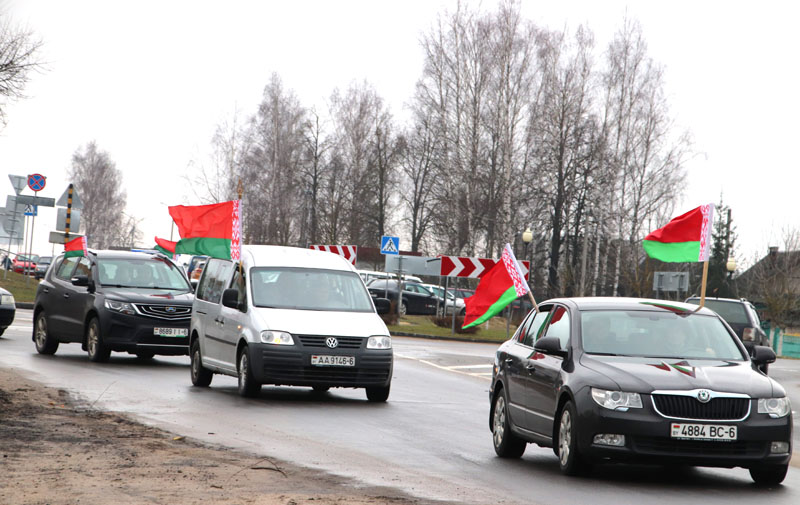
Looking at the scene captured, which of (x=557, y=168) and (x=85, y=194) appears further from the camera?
(x=85, y=194)

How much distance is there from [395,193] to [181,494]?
73428 millimetres

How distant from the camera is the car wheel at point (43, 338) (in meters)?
20.3

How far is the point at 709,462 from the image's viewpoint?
8844mm

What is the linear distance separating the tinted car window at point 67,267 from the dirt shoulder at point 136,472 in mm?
9149

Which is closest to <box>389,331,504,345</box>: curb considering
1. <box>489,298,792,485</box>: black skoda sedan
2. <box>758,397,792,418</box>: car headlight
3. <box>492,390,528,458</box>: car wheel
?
<box>492,390,528,458</box>: car wheel

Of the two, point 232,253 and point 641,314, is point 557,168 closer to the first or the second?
point 232,253

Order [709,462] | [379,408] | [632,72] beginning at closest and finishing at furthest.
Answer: [709,462], [379,408], [632,72]

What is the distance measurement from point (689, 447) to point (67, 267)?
14355mm

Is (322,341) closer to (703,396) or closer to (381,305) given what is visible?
(381,305)

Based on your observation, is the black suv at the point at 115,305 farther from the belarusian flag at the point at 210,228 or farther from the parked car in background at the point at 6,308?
the parked car in background at the point at 6,308

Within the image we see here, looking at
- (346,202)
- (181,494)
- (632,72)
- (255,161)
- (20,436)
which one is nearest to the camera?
(181,494)

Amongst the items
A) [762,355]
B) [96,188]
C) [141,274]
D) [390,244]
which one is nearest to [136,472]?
[762,355]

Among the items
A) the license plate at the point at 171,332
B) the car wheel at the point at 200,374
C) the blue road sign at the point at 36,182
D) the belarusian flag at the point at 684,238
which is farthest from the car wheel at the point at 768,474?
the blue road sign at the point at 36,182

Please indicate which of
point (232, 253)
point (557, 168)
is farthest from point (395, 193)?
point (232, 253)
